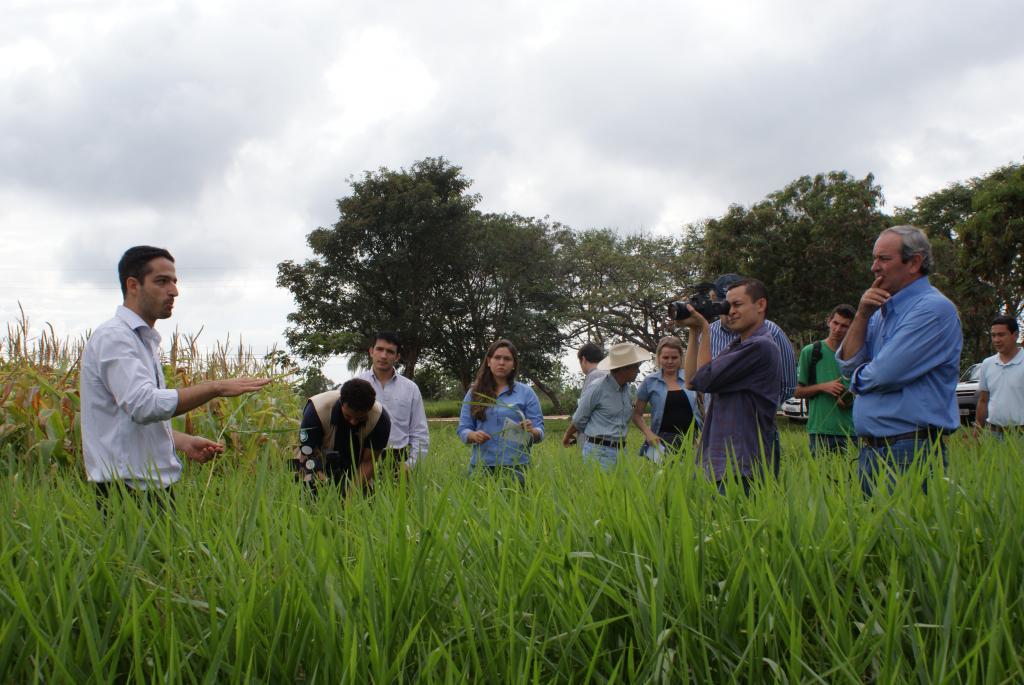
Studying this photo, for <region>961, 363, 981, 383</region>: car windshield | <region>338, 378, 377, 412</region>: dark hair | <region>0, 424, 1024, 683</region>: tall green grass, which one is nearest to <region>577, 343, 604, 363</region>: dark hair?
<region>338, 378, 377, 412</region>: dark hair

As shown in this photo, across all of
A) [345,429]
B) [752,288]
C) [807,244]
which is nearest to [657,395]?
[752,288]

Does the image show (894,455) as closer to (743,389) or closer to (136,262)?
(743,389)

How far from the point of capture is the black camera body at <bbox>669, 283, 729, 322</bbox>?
3871 millimetres

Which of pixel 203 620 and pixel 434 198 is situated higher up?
pixel 434 198

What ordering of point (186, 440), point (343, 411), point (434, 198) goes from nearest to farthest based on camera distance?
point (186, 440) < point (343, 411) < point (434, 198)

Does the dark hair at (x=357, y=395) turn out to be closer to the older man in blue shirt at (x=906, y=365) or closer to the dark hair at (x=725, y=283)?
the dark hair at (x=725, y=283)

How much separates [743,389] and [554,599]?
1923 mm

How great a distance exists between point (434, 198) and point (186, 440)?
→ 27.2 meters

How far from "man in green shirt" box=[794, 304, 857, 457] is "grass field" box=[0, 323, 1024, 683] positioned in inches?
92.5

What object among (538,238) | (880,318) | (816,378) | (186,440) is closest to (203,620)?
(186,440)

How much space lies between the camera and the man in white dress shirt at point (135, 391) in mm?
3000

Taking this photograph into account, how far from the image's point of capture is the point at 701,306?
13.1ft

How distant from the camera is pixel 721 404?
371cm

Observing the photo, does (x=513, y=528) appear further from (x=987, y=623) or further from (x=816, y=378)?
(x=816, y=378)
